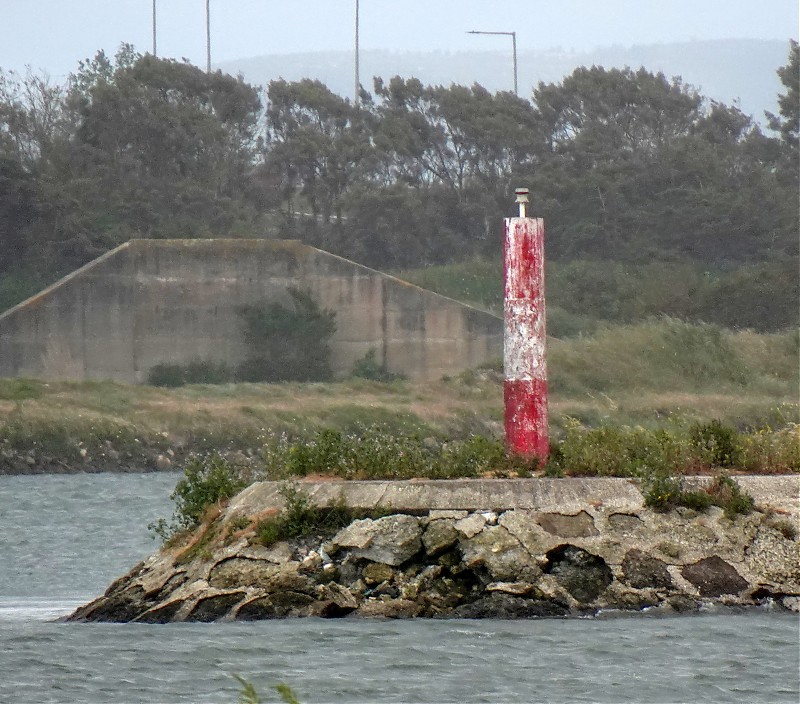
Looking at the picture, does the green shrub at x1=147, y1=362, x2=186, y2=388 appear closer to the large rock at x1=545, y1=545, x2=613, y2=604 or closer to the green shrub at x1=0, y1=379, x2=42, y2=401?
the green shrub at x1=0, y1=379, x2=42, y2=401

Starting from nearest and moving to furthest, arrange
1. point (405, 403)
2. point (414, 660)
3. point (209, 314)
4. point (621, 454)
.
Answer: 1. point (414, 660)
2. point (621, 454)
3. point (405, 403)
4. point (209, 314)

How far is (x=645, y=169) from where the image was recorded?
66.4 metres

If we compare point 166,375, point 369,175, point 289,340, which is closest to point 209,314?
point 166,375

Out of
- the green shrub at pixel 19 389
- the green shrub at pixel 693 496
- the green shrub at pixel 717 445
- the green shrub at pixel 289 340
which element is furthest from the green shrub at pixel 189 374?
the green shrub at pixel 693 496

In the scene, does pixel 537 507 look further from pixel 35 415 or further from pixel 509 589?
pixel 35 415

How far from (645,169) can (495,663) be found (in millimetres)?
55682

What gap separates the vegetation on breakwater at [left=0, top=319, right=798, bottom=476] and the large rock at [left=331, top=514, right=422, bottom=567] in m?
24.8

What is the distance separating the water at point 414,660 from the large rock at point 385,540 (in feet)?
1.96

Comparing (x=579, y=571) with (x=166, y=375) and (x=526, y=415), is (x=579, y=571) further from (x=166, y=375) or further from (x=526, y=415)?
(x=166, y=375)

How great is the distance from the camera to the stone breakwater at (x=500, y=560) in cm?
1386

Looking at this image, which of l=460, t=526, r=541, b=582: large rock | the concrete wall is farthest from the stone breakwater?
the concrete wall

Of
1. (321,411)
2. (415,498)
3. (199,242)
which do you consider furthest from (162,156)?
(415,498)

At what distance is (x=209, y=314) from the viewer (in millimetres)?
49219

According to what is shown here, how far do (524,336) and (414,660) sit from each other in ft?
13.5
